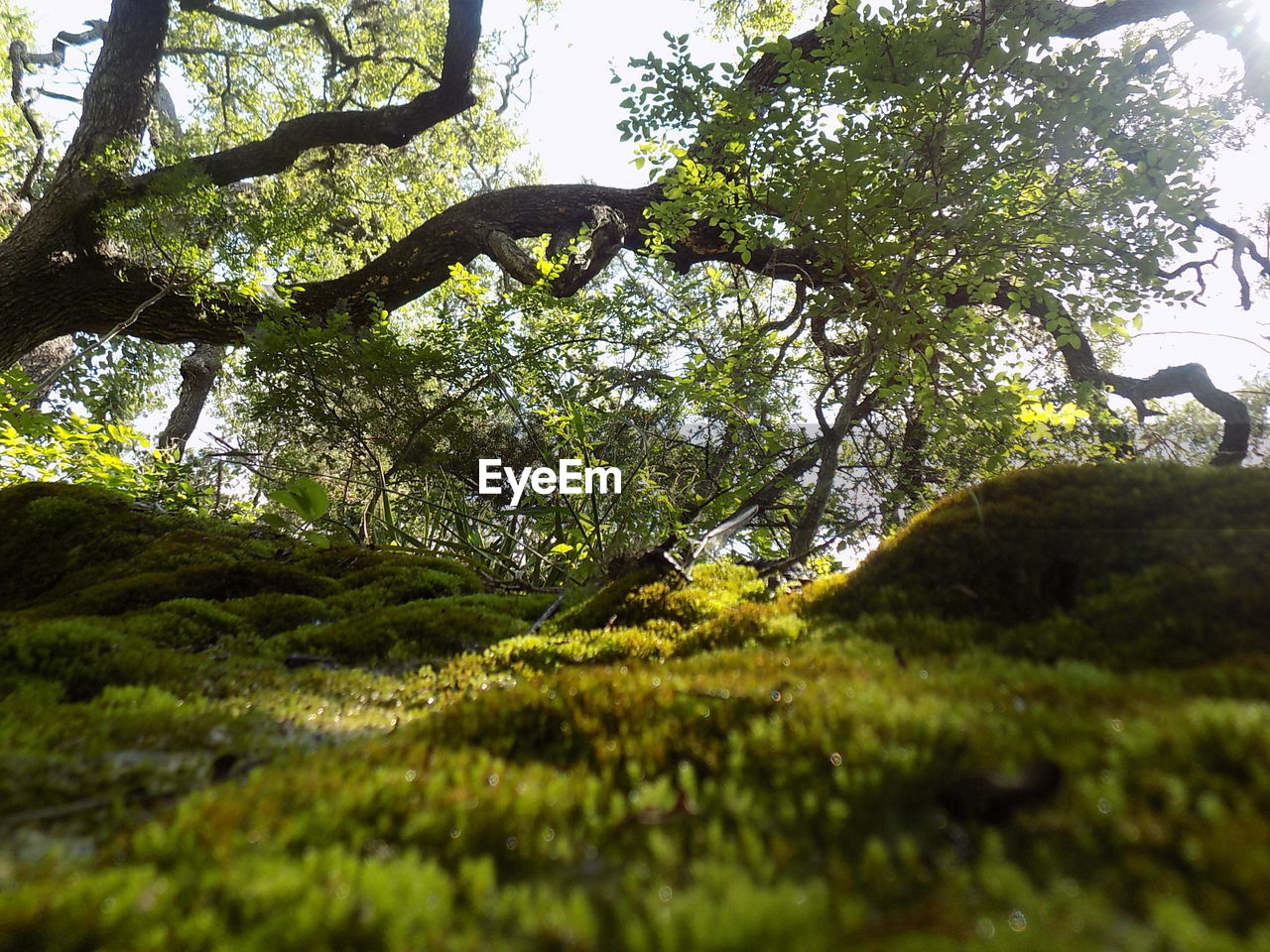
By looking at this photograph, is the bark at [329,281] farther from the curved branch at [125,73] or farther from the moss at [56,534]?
the moss at [56,534]

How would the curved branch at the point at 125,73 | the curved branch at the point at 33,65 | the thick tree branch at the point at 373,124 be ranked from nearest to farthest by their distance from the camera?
the thick tree branch at the point at 373,124 < the curved branch at the point at 125,73 < the curved branch at the point at 33,65

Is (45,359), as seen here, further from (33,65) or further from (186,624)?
(186,624)

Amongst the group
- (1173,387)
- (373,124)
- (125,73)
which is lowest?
(1173,387)

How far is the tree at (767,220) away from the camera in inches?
121

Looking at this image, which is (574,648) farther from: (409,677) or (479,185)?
(479,185)

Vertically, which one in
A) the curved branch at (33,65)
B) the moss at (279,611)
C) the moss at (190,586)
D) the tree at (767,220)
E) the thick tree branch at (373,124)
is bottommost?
the moss at (279,611)

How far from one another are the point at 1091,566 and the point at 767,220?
3125 millimetres

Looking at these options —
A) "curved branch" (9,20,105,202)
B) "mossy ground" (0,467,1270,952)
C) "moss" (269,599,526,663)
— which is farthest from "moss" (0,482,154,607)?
"curved branch" (9,20,105,202)

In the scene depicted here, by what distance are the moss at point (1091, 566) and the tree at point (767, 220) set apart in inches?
54.7

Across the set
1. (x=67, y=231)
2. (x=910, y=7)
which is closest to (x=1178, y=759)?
(x=910, y=7)

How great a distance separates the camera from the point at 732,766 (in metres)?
1.11

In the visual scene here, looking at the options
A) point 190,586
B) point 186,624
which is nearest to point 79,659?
point 186,624

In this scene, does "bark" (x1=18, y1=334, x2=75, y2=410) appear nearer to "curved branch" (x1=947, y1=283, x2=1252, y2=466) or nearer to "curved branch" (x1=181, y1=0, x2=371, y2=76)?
"curved branch" (x1=181, y1=0, x2=371, y2=76)

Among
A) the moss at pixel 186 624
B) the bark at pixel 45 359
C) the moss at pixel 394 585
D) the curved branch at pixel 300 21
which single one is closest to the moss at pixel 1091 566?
the moss at pixel 394 585
